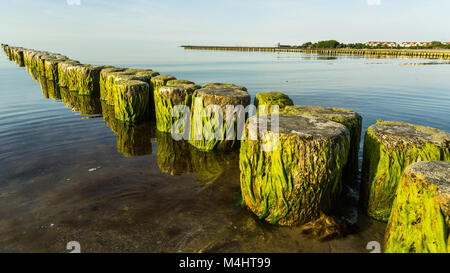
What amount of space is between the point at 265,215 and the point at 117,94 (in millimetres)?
5635

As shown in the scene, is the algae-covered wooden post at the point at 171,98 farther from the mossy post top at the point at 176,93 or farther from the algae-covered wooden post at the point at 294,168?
the algae-covered wooden post at the point at 294,168

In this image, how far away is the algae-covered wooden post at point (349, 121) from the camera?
3683 mm

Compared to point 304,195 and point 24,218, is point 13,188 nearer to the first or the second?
point 24,218

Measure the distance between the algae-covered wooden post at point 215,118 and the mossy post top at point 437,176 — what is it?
10.7 feet

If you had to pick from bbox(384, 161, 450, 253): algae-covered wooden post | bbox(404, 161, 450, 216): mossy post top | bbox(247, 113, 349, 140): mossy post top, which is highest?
bbox(247, 113, 349, 140): mossy post top

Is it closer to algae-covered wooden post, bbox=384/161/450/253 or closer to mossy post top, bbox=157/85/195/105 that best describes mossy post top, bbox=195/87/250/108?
mossy post top, bbox=157/85/195/105

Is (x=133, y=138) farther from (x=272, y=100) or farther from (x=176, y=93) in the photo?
(x=272, y=100)

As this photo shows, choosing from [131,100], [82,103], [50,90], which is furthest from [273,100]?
[50,90]

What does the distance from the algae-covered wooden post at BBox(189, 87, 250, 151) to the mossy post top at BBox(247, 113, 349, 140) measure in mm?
1697

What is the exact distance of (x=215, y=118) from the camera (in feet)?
16.6

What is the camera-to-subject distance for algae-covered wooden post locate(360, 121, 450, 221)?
271 centimetres

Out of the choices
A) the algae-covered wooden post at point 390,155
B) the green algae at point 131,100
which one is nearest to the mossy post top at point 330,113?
the algae-covered wooden post at point 390,155

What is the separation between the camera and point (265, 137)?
114 inches

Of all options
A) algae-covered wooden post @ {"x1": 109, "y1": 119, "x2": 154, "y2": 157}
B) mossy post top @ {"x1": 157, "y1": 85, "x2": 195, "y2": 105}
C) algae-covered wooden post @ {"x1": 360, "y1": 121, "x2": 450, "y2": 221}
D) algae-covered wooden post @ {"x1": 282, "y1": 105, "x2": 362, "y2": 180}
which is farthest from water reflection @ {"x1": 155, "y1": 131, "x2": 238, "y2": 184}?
algae-covered wooden post @ {"x1": 360, "y1": 121, "x2": 450, "y2": 221}
